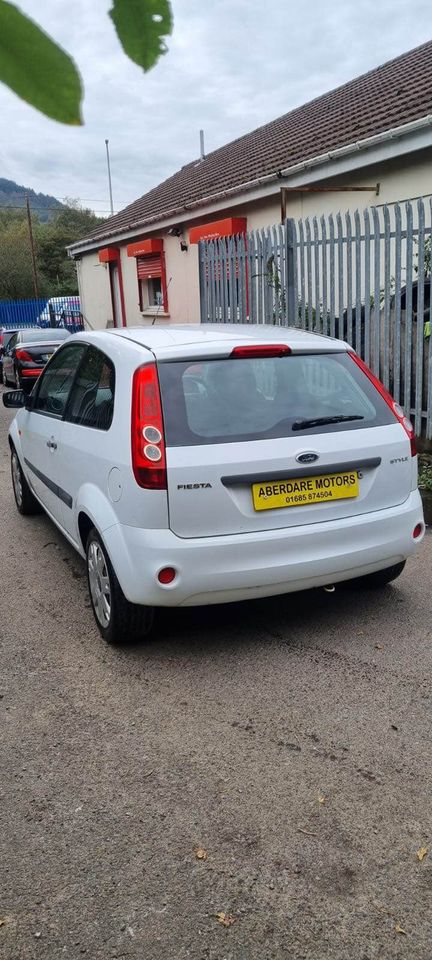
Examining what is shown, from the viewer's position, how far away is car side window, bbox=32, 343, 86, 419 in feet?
15.0

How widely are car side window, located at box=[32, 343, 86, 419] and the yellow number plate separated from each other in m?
1.66

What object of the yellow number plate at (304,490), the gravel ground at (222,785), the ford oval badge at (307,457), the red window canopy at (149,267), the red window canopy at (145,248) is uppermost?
the red window canopy at (145,248)

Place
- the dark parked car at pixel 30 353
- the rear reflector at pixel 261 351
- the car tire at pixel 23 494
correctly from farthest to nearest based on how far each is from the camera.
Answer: the dark parked car at pixel 30 353, the car tire at pixel 23 494, the rear reflector at pixel 261 351

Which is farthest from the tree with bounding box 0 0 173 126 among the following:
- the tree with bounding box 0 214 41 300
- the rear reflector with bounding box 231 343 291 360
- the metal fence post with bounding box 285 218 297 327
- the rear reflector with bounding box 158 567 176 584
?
the tree with bounding box 0 214 41 300

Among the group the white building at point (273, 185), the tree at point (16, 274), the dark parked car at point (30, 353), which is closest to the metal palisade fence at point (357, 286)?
the white building at point (273, 185)

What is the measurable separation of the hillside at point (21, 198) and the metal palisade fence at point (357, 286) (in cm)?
532

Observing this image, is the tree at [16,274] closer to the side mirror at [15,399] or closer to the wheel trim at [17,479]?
the wheel trim at [17,479]

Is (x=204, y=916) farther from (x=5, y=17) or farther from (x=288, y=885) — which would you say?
(x=5, y=17)

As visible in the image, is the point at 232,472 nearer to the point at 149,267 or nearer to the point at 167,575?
the point at 167,575

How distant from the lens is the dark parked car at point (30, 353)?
15.0m

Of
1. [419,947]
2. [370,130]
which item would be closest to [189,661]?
[419,947]

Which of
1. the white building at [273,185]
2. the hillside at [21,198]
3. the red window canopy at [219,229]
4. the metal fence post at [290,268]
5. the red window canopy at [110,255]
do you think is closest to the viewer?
the hillside at [21,198]

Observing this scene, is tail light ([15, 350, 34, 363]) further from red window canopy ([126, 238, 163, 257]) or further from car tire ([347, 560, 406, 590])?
car tire ([347, 560, 406, 590])

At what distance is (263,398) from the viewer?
3543 mm
